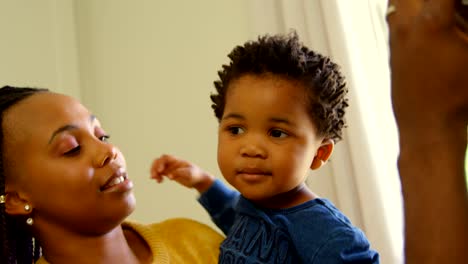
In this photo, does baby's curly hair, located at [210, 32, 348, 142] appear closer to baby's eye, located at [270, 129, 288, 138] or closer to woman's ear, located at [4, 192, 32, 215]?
baby's eye, located at [270, 129, 288, 138]

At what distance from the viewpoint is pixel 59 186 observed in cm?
110

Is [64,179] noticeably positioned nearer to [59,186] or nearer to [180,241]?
[59,186]

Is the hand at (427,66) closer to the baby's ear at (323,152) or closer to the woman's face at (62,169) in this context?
the baby's ear at (323,152)

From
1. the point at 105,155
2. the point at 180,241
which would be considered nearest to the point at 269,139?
the point at 105,155

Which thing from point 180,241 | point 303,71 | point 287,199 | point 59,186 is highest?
point 303,71

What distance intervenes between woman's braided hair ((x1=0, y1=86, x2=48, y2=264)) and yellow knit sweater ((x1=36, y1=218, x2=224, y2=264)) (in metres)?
0.25

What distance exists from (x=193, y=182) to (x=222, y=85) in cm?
35

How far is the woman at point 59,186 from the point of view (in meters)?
1.10

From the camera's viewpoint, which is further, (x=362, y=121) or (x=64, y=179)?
(x=362, y=121)

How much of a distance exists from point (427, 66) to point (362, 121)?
1.11 metres

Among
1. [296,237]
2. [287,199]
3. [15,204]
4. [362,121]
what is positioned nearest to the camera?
[296,237]

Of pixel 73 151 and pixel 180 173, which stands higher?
pixel 73 151

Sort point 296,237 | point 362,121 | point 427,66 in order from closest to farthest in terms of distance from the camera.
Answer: point 427,66 → point 296,237 → point 362,121

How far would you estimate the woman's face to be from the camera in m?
1.10
